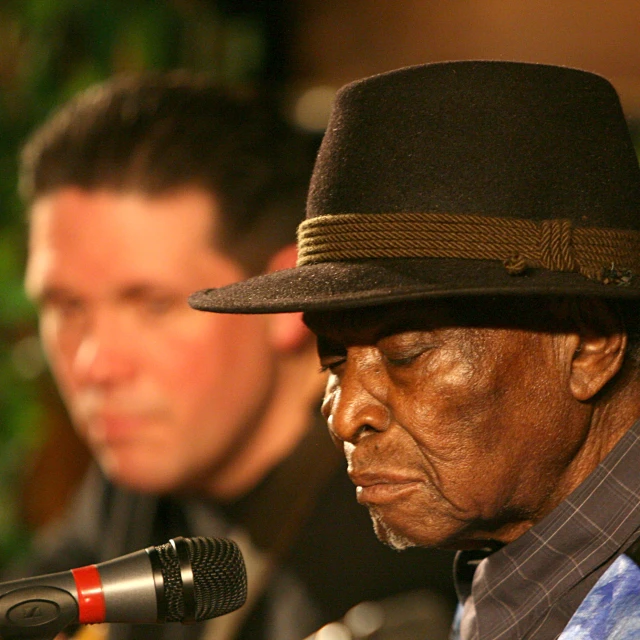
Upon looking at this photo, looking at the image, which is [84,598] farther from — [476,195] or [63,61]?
[63,61]

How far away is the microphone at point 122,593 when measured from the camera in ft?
3.55

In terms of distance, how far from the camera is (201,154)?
7.91 feet

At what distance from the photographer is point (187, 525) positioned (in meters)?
2.61

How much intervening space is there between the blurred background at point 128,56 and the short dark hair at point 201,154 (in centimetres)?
61

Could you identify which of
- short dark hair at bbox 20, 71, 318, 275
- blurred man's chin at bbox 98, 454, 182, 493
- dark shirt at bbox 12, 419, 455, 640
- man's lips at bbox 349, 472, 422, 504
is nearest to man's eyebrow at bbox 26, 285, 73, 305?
short dark hair at bbox 20, 71, 318, 275

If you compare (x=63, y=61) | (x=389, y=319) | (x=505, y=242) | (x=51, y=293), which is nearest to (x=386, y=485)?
(x=389, y=319)

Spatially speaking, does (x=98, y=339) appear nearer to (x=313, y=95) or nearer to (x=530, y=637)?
(x=313, y=95)

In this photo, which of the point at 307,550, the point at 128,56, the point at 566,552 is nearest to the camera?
the point at 566,552

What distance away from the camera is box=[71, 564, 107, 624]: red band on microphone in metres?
1.10

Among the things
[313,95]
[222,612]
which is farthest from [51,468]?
[222,612]

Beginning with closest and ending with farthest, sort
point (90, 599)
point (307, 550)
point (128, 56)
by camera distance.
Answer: point (90, 599)
point (307, 550)
point (128, 56)

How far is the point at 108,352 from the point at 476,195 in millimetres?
1381

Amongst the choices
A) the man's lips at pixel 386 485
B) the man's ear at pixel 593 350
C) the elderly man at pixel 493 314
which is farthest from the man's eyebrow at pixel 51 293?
the man's ear at pixel 593 350

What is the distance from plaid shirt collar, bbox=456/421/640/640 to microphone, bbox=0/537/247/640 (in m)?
0.34
